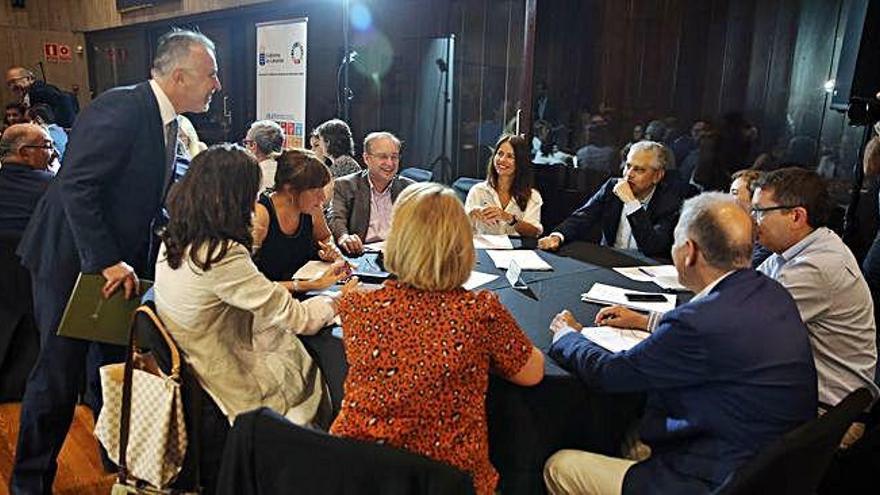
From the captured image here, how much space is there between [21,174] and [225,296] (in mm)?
1608

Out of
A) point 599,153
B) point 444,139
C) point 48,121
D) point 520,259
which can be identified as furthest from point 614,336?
point 48,121

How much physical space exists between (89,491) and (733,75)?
3.58m

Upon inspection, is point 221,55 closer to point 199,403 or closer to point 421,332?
point 199,403

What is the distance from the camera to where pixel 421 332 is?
1.24m

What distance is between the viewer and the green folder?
183 cm

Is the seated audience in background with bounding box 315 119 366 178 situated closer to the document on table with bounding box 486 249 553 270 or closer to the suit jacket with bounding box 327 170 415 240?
the suit jacket with bounding box 327 170 415 240

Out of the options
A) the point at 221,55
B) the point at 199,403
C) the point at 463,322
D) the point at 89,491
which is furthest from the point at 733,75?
the point at 221,55

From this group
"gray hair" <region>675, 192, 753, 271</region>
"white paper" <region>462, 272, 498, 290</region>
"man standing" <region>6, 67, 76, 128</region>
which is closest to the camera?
"gray hair" <region>675, 192, 753, 271</region>

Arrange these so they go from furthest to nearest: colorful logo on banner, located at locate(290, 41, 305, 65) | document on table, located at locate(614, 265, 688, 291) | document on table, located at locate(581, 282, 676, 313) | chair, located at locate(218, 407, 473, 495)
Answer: colorful logo on banner, located at locate(290, 41, 305, 65) < document on table, located at locate(614, 265, 688, 291) < document on table, located at locate(581, 282, 676, 313) < chair, located at locate(218, 407, 473, 495)

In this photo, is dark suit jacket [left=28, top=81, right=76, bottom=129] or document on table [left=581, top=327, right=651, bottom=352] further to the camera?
dark suit jacket [left=28, top=81, right=76, bottom=129]

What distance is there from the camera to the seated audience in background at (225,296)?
1.57 metres

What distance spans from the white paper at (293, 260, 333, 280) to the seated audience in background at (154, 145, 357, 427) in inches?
19.1

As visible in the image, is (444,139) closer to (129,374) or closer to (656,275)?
(656,275)

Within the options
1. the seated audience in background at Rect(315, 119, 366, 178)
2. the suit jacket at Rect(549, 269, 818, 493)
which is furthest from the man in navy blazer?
the seated audience in background at Rect(315, 119, 366, 178)
